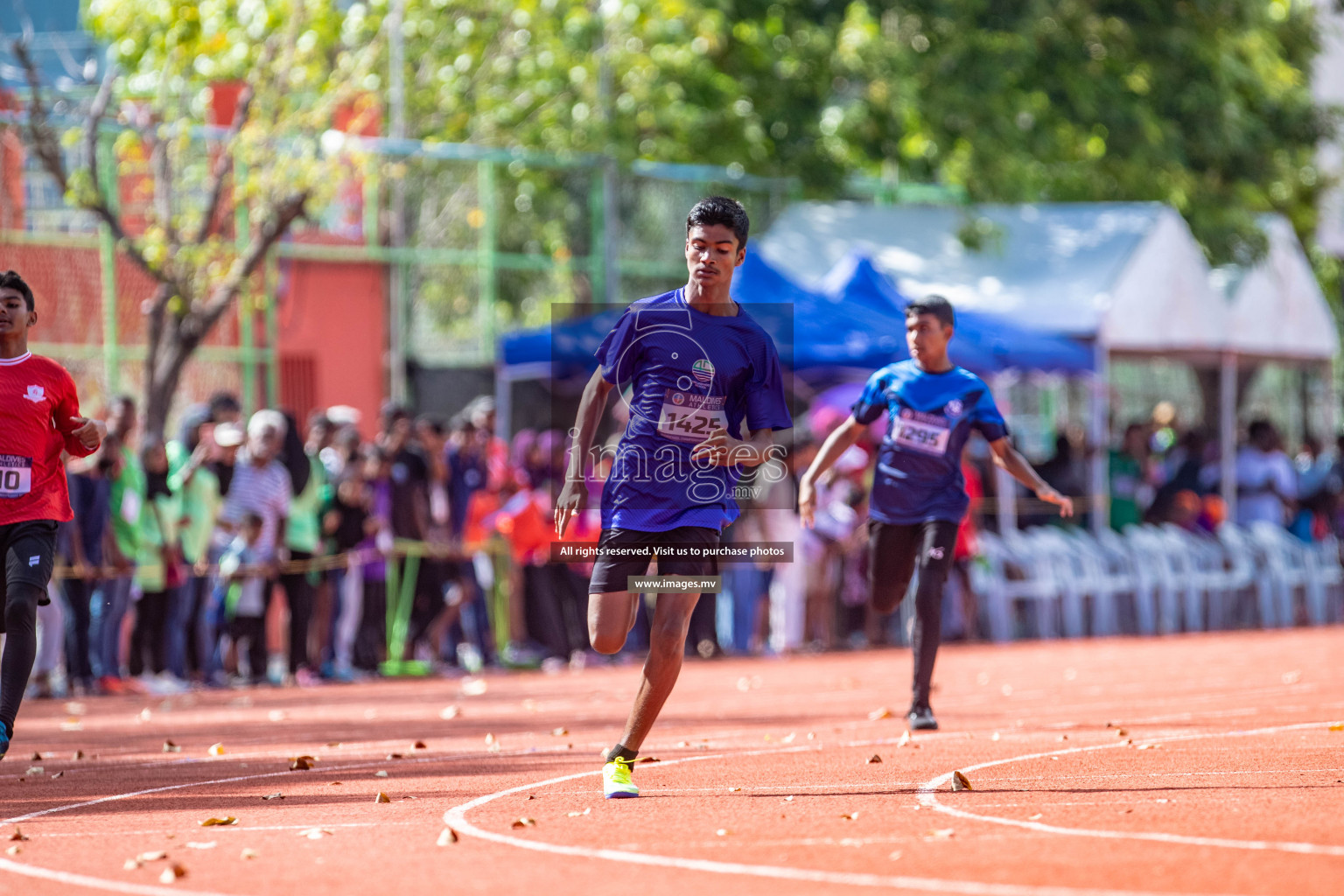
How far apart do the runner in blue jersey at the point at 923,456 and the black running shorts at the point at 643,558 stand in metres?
2.88

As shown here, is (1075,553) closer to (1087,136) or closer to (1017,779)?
(1087,136)

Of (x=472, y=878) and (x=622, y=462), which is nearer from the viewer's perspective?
(x=472, y=878)

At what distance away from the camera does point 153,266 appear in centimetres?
1789

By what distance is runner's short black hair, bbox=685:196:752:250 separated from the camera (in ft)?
25.9

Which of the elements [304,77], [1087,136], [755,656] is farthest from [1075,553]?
[304,77]

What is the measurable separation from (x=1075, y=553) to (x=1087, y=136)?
6.92 m

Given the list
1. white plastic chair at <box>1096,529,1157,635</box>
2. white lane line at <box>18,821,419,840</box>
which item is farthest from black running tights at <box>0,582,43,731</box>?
white plastic chair at <box>1096,529,1157,635</box>

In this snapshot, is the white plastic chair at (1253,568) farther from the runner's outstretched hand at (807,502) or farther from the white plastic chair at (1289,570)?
the runner's outstretched hand at (807,502)

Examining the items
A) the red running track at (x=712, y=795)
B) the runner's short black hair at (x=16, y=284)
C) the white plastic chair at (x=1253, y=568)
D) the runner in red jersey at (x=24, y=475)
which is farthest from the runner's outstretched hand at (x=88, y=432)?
the white plastic chair at (x=1253, y=568)

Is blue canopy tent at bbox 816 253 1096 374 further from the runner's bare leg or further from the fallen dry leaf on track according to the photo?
the fallen dry leaf on track

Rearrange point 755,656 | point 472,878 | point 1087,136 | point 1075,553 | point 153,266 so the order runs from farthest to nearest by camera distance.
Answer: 1. point 1087,136
2. point 1075,553
3. point 755,656
4. point 153,266
5. point 472,878

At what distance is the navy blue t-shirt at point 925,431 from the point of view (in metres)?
10.8

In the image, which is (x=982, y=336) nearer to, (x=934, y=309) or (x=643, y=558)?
(x=934, y=309)

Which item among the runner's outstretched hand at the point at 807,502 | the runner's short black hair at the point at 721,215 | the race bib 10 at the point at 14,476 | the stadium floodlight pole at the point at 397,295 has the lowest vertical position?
the runner's outstretched hand at the point at 807,502
